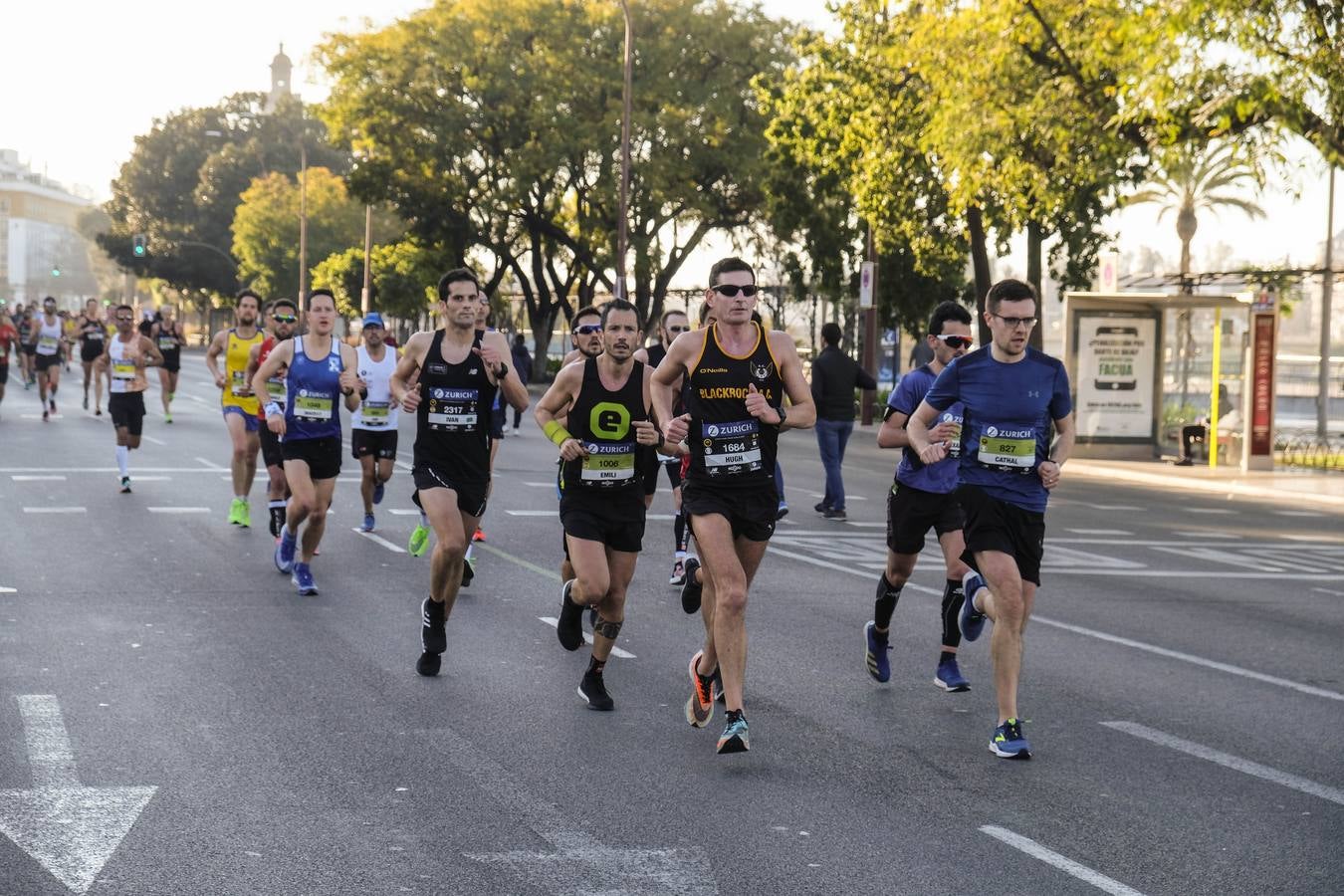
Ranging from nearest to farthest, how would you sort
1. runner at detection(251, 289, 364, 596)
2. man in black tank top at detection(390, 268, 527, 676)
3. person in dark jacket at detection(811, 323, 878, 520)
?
1. man in black tank top at detection(390, 268, 527, 676)
2. runner at detection(251, 289, 364, 596)
3. person in dark jacket at detection(811, 323, 878, 520)

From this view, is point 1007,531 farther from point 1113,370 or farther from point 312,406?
point 1113,370

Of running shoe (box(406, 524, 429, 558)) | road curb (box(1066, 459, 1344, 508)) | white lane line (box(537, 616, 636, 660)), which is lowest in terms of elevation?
white lane line (box(537, 616, 636, 660))

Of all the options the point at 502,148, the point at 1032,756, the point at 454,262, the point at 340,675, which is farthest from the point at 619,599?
the point at 454,262

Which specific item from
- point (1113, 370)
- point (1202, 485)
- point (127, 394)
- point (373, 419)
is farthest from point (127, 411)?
point (1113, 370)

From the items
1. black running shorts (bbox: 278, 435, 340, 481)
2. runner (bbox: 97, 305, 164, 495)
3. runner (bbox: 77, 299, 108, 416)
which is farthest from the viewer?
runner (bbox: 77, 299, 108, 416)

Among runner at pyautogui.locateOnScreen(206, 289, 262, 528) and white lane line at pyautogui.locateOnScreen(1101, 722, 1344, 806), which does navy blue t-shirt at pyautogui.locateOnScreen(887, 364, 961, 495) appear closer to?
white lane line at pyautogui.locateOnScreen(1101, 722, 1344, 806)

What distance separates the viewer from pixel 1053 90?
2378 cm

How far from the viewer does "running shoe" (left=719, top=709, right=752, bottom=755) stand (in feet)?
22.0

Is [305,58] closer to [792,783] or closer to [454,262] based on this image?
[454,262]

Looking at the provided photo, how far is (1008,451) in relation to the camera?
723cm

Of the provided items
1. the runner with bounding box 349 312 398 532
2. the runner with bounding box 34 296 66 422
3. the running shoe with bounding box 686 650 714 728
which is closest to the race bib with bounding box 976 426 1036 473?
the running shoe with bounding box 686 650 714 728

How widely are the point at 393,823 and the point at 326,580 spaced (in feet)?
19.5

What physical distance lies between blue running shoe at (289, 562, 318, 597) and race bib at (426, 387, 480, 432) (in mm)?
2650

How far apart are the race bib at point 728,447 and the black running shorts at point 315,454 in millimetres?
4693
